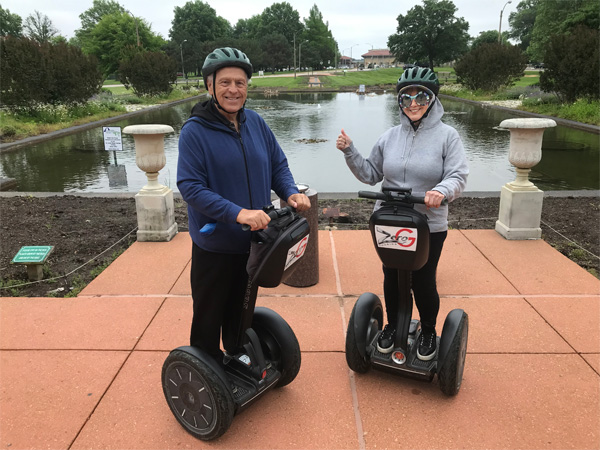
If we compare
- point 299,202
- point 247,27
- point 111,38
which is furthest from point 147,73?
point 247,27

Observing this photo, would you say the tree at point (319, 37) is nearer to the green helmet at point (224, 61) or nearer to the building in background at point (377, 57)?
the building in background at point (377, 57)

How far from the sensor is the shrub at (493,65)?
30.1 m

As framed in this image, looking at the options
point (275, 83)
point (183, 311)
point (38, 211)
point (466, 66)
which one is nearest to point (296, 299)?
point (183, 311)

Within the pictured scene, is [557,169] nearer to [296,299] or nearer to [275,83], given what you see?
[296,299]

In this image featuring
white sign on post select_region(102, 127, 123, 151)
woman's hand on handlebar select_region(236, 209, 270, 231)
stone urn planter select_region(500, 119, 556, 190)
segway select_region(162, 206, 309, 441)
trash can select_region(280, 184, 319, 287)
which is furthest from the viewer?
white sign on post select_region(102, 127, 123, 151)

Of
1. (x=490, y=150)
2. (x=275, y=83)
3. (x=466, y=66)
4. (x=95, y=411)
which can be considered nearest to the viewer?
(x=95, y=411)

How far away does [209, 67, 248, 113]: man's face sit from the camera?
216 cm

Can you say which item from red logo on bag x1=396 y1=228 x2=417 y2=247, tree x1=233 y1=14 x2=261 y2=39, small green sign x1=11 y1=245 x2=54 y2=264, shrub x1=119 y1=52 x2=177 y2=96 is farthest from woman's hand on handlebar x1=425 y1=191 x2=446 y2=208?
tree x1=233 y1=14 x2=261 y2=39

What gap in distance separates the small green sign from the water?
439 centimetres

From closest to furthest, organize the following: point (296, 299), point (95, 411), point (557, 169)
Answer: point (95, 411), point (296, 299), point (557, 169)

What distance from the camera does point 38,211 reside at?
21.5 ft

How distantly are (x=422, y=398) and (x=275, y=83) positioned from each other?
2143 inches

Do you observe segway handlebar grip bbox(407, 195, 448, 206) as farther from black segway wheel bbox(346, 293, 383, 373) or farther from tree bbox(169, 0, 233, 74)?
tree bbox(169, 0, 233, 74)

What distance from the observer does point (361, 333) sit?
2768 mm
